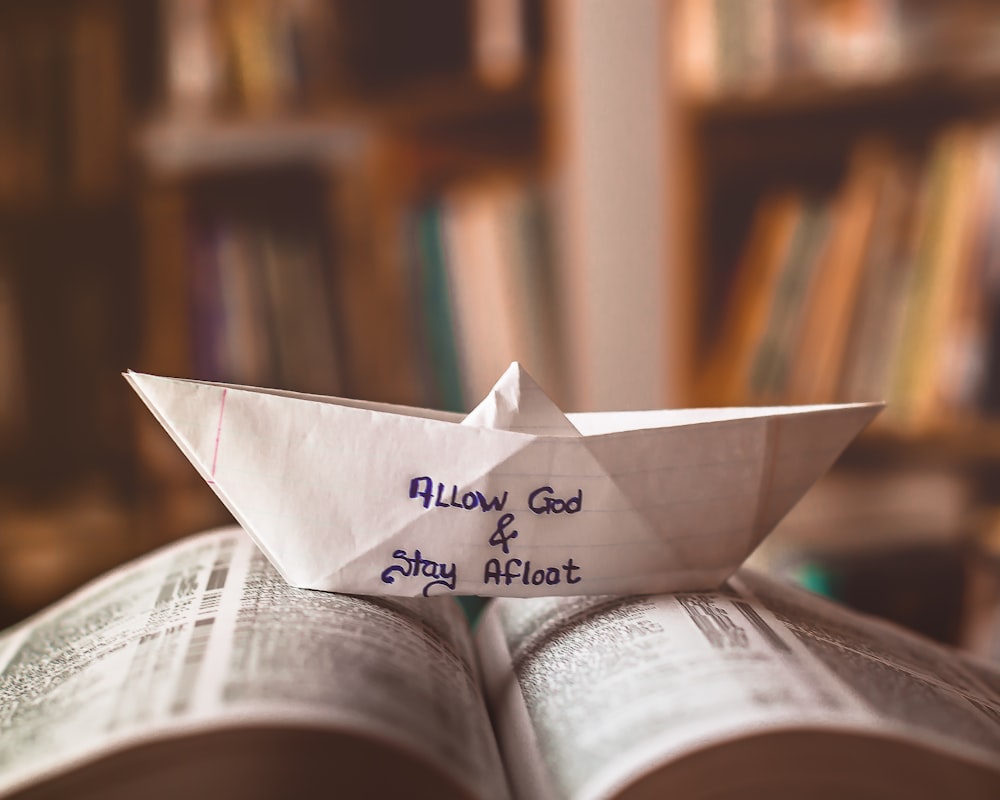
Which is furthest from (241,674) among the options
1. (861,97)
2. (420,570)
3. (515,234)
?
(861,97)

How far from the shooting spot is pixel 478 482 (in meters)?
0.35

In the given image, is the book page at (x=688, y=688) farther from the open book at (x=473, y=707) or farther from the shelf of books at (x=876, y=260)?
the shelf of books at (x=876, y=260)

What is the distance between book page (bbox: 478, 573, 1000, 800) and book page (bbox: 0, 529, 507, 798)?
21 mm

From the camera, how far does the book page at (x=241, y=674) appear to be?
279 millimetres

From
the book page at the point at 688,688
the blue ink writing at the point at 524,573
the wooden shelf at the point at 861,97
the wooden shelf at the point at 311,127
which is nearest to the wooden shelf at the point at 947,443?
the wooden shelf at the point at 861,97

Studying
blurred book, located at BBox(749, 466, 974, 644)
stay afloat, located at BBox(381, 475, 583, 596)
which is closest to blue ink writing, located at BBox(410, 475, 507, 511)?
stay afloat, located at BBox(381, 475, 583, 596)

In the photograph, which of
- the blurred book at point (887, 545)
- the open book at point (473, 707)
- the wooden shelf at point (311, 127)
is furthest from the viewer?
the wooden shelf at point (311, 127)

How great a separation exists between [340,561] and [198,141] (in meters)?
1.07

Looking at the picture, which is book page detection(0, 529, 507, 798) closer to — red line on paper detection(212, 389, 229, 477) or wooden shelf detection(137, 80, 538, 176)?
red line on paper detection(212, 389, 229, 477)

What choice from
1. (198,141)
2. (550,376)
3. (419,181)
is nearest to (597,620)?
(550,376)

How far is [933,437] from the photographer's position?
1119mm

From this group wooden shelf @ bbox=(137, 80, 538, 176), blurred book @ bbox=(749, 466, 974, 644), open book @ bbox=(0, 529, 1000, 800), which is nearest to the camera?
open book @ bbox=(0, 529, 1000, 800)

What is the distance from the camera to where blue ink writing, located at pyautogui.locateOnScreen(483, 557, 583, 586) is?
0.37m

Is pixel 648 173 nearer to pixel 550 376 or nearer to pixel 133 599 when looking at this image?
pixel 550 376
